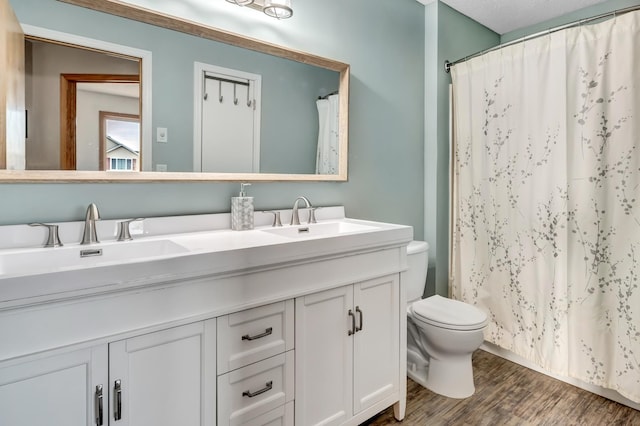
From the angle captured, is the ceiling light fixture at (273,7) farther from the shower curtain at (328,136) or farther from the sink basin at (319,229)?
the sink basin at (319,229)

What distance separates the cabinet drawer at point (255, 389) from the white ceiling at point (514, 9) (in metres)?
2.47

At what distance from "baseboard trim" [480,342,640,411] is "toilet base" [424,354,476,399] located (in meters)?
0.51

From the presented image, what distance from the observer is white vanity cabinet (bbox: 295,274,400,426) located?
1.41 meters

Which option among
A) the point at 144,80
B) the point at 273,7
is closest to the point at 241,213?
the point at 144,80

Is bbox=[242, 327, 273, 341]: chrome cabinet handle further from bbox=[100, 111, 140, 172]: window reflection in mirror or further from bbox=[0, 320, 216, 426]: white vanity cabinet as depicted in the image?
bbox=[100, 111, 140, 172]: window reflection in mirror

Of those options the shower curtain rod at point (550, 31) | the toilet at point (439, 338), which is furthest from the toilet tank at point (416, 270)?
the shower curtain rod at point (550, 31)

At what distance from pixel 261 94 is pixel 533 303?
1.98m

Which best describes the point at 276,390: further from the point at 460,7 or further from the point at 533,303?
the point at 460,7

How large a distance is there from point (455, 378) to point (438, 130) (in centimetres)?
159

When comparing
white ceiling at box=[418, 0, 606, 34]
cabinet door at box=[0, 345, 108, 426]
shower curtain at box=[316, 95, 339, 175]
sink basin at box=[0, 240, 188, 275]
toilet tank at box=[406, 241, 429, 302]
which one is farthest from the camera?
white ceiling at box=[418, 0, 606, 34]

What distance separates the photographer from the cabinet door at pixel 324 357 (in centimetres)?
139

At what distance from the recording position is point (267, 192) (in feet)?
6.15

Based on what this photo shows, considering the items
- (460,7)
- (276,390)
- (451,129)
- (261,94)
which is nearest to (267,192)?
(261,94)

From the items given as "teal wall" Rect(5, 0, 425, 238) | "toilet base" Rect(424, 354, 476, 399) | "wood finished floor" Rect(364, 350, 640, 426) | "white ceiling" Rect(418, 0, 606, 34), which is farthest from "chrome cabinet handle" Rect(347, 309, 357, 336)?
"white ceiling" Rect(418, 0, 606, 34)
